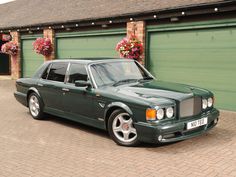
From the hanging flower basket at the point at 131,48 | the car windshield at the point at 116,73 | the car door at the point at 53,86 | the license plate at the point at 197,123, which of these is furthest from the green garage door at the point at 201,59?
the car door at the point at 53,86

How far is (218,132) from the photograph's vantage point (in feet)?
21.8

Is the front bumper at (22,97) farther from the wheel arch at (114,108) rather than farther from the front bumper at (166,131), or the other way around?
the front bumper at (166,131)

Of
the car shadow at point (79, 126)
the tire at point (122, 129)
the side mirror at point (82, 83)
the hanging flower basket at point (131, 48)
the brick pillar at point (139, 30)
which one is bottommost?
the car shadow at point (79, 126)

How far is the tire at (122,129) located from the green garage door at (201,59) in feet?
15.2

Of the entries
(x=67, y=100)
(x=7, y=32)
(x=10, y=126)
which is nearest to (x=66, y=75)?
(x=67, y=100)

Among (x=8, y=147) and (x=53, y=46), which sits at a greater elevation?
(x=53, y=46)

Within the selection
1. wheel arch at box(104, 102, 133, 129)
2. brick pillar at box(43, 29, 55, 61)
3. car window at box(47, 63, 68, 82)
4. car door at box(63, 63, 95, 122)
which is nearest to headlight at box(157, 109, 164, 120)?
wheel arch at box(104, 102, 133, 129)

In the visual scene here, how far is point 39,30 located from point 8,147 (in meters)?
12.5

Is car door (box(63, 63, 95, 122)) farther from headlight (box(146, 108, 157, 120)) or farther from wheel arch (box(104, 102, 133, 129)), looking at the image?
headlight (box(146, 108, 157, 120))

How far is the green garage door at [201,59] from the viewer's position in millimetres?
9102

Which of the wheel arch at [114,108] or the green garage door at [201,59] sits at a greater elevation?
the green garage door at [201,59]

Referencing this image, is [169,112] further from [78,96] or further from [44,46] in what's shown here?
[44,46]

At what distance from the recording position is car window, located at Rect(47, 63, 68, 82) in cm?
725

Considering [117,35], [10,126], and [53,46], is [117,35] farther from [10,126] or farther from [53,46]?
[10,126]
